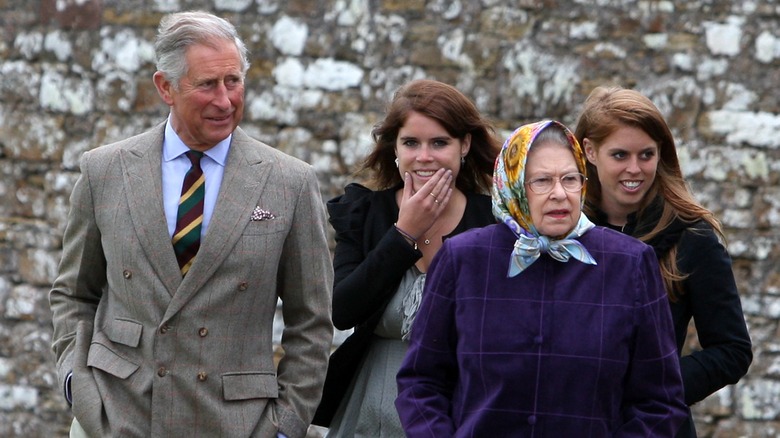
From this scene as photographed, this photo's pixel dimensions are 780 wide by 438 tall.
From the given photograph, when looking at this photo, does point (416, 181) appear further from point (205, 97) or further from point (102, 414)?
point (102, 414)

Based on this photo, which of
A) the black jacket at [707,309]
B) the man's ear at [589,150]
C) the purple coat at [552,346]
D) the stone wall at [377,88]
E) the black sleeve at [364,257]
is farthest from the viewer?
the stone wall at [377,88]

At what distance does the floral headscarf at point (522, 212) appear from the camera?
111 inches

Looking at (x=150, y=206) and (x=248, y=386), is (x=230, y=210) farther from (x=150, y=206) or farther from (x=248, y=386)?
(x=248, y=386)

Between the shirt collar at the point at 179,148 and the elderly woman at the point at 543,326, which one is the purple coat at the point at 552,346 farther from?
the shirt collar at the point at 179,148

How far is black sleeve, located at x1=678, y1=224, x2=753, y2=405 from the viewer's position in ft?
10.7

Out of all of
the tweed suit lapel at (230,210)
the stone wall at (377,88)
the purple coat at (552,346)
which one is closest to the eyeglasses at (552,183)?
the purple coat at (552,346)

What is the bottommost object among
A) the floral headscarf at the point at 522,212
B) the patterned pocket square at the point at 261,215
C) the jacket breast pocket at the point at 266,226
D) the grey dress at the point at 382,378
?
the grey dress at the point at 382,378

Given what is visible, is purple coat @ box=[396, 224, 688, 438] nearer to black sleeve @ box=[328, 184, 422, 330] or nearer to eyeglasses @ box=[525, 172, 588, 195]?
eyeglasses @ box=[525, 172, 588, 195]

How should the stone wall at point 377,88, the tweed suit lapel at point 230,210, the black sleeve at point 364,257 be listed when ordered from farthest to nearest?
1. the stone wall at point 377,88
2. the black sleeve at point 364,257
3. the tweed suit lapel at point 230,210

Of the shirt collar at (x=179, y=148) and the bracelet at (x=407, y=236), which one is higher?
the shirt collar at (x=179, y=148)

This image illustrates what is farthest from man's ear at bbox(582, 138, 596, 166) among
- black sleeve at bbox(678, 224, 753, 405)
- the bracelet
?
the bracelet

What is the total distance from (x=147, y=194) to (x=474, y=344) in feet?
3.17

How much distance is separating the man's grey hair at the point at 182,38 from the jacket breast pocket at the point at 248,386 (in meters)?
0.76

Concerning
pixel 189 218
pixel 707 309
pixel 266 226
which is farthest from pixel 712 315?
pixel 189 218
